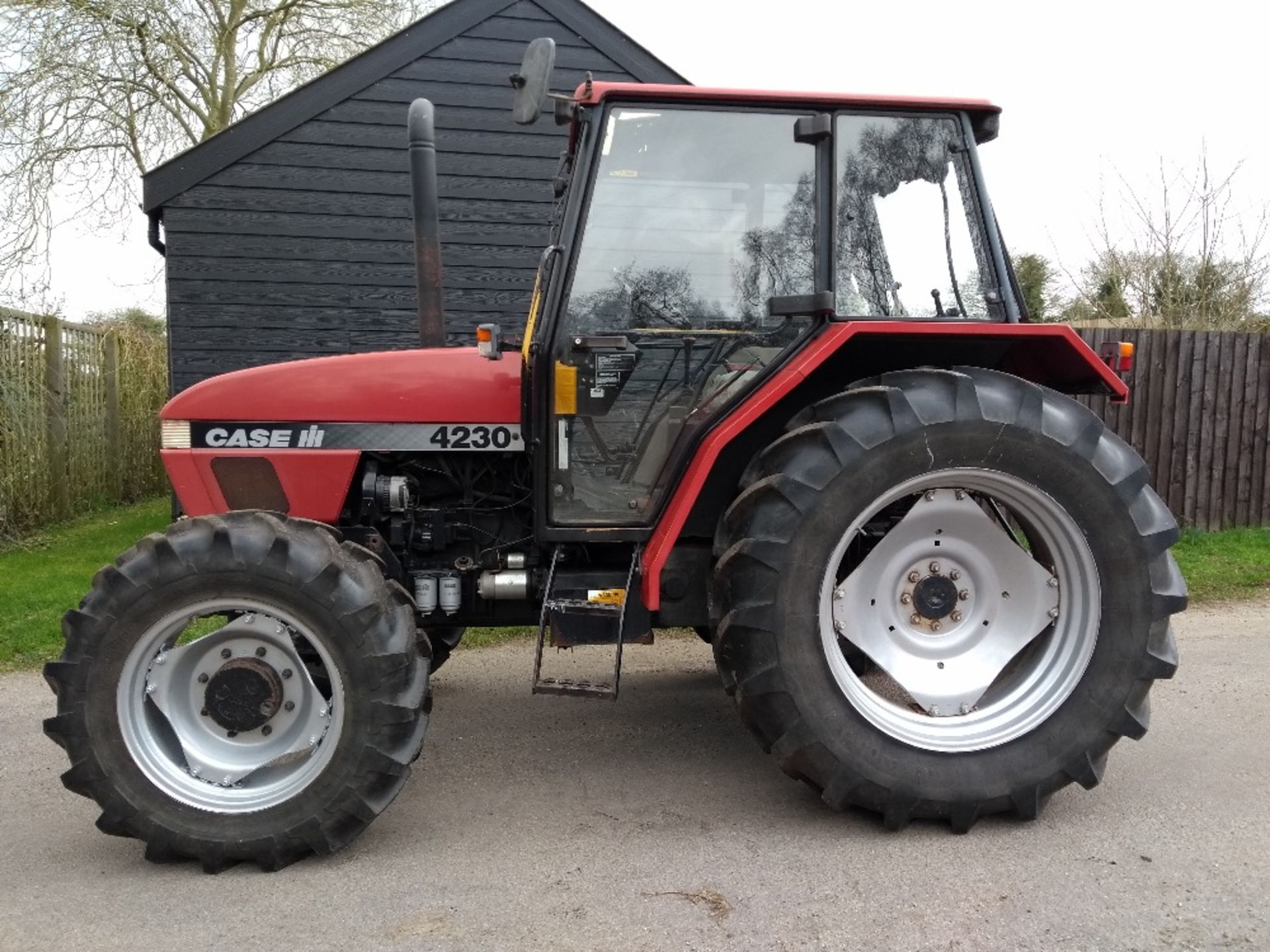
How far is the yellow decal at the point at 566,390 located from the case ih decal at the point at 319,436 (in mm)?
434

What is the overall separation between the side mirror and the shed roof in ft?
16.2

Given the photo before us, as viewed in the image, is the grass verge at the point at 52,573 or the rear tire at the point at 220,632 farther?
the grass verge at the point at 52,573

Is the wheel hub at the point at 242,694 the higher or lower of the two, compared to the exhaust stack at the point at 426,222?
lower

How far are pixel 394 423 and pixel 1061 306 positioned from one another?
35.7 feet

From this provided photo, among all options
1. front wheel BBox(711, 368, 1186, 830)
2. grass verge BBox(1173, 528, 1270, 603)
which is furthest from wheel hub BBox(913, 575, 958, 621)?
Result: grass verge BBox(1173, 528, 1270, 603)

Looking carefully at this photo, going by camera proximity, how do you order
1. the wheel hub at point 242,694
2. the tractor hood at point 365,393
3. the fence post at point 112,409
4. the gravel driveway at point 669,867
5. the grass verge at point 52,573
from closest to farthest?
the gravel driveway at point 669,867 → the wheel hub at point 242,694 → the tractor hood at point 365,393 → the grass verge at point 52,573 → the fence post at point 112,409

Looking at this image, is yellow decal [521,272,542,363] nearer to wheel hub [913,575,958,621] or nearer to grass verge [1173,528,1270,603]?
wheel hub [913,575,958,621]

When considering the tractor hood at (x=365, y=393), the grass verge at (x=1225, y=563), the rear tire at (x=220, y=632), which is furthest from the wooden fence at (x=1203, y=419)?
the rear tire at (x=220, y=632)

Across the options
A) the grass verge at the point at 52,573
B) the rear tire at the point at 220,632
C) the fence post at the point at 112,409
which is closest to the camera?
the rear tire at the point at 220,632

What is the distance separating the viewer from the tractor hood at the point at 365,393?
3.24 meters

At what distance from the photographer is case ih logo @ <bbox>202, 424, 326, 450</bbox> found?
3240mm

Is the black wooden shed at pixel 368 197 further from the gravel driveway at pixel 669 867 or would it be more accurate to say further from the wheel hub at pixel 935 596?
the wheel hub at pixel 935 596

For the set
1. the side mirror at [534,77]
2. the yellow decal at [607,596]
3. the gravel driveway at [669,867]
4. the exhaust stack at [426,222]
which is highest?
the side mirror at [534,77]

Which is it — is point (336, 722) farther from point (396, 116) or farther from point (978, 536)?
point (396, 116)
